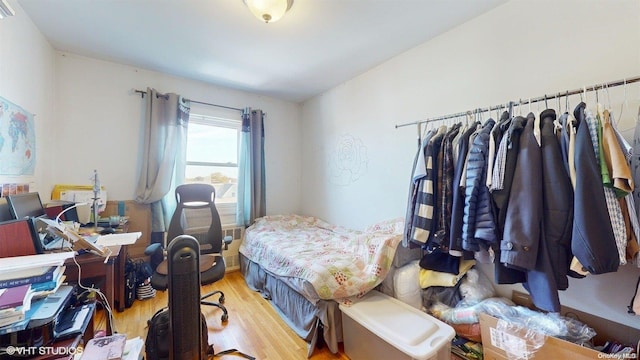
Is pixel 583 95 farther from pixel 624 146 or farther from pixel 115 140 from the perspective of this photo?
pixel 115 140

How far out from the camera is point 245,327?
80.5 inches

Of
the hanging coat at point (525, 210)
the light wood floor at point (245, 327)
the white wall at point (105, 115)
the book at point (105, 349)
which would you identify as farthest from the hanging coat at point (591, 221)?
the white wall at point (105, 115)

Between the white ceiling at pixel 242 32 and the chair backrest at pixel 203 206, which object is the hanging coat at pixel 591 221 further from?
the chair backrest at pixel 203 206

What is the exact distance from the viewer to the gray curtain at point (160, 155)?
2.75 metres

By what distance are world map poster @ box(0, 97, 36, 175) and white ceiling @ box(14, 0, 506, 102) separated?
790 mm

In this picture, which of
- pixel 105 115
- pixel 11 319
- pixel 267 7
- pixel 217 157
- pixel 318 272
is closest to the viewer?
pixel 11 319

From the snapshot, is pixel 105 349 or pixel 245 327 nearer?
pixel 105 349

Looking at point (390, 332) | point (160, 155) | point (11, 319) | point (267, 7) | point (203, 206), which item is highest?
point (267, 7)

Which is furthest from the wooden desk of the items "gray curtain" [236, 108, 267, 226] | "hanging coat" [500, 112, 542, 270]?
"hanging coat" [500, 112, 542, 270]

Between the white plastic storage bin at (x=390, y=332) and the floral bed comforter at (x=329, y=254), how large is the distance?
0.13m

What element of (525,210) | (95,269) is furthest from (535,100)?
(95,269)

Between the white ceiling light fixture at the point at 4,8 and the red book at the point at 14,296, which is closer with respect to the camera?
the red book at the point at 14,296

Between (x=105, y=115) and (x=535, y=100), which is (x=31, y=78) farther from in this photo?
(x=535, y=100)

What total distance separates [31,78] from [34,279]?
1.88 metres
